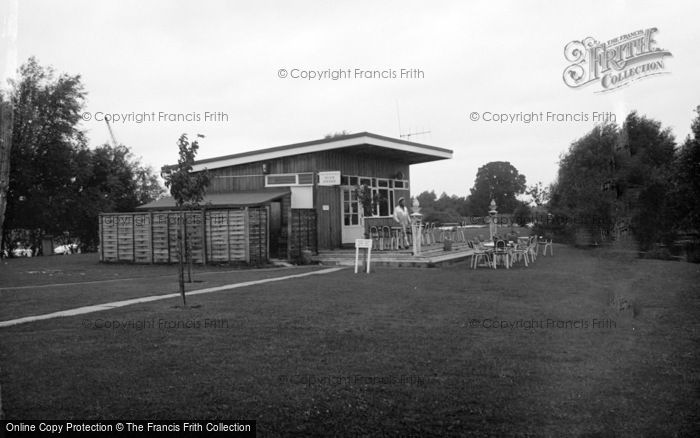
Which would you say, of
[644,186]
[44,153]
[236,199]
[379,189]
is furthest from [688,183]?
[44,153]

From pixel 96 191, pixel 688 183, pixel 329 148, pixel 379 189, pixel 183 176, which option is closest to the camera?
pixel 688 183

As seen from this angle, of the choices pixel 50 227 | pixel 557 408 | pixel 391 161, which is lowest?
pixel 557 408

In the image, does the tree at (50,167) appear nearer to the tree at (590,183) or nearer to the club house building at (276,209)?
the club house building at (276,209)

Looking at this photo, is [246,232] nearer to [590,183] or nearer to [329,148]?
[329,148]

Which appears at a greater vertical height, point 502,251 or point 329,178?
point 329,178

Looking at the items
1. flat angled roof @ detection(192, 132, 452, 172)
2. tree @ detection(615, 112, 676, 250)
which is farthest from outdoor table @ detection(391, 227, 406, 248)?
tree @ detection(615, 112, 676, 250)

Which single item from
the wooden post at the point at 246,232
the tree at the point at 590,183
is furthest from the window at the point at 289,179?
the tree at the point at 590,183

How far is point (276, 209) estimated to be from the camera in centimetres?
2075

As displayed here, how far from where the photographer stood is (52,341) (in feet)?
21.1

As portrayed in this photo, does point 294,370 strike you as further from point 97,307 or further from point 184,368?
point 97,307

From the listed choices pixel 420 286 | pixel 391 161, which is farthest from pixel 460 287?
pixel 391 161

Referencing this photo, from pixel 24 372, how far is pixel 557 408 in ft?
15.8

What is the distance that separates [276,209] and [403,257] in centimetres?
584

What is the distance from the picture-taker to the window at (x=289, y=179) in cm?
2073
